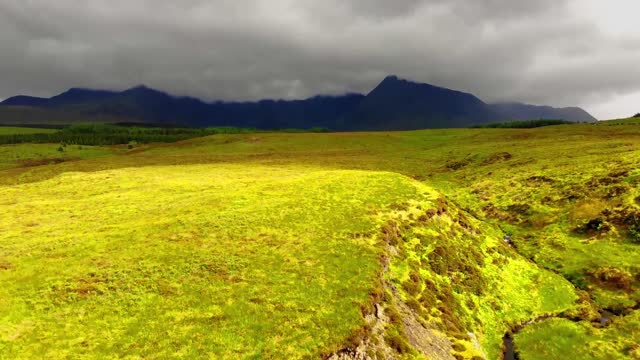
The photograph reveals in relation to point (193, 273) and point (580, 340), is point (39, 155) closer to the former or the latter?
point (193, 273)

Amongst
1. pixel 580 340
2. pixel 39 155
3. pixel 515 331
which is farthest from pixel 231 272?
pixel 39 155

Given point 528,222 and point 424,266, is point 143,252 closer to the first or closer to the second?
point 424,266

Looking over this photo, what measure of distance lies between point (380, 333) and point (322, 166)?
8694 centimetres

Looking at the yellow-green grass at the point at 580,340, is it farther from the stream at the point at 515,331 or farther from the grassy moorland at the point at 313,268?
the stream at the point at 515,331

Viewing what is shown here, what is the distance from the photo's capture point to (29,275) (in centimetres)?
3484

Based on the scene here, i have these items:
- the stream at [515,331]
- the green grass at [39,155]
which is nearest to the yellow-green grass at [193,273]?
the stream at [515,331]

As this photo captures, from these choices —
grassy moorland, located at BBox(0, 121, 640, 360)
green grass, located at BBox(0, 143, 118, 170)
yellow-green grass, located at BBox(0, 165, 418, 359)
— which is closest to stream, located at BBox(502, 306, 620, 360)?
grassy moorland, located at BBox(0, 121, 640, 360)

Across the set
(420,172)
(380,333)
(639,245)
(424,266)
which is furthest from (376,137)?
(380,333)

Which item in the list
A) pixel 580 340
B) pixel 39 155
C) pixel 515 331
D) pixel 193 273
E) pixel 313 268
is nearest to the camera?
pixel 193 273

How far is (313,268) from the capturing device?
1453 inches

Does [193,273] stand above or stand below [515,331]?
above

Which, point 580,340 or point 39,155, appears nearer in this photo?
point 580,340

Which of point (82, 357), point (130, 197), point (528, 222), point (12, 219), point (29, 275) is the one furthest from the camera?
point (528, 222)

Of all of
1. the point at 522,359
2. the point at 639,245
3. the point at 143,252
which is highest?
the point at 143,252
